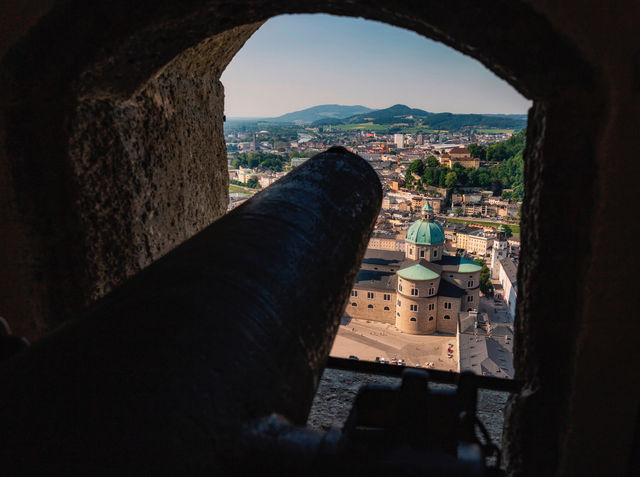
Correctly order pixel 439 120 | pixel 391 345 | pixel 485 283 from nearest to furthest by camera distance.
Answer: pixel 391 345 < pixel 485 283 < pixel 439 120

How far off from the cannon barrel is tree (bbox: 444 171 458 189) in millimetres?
36431

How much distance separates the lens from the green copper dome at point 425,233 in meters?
20.6

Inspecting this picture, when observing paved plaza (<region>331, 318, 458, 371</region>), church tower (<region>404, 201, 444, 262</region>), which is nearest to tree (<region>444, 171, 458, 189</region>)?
church tower (<region>404, 201, 444, 262</region>)

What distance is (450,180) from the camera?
3606 cm

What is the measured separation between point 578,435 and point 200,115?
4.95 ft

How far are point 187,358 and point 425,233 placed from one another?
20.6 m

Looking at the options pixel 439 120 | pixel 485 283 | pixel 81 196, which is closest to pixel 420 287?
pixel 485 283

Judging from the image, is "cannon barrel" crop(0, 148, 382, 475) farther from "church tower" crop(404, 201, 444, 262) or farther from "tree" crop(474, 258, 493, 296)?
"tree" crop(474, 258, 493, 296)

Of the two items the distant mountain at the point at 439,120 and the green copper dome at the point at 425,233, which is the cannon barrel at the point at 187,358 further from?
the distant mountain at the point at 439,120

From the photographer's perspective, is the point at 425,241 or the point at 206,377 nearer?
the point at 206,377

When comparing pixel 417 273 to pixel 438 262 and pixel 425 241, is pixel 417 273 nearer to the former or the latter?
pixel 425 241

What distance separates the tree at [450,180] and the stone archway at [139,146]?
118 ft

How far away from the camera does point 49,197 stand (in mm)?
1192

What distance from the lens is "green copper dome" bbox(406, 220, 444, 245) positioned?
20.6 metres
